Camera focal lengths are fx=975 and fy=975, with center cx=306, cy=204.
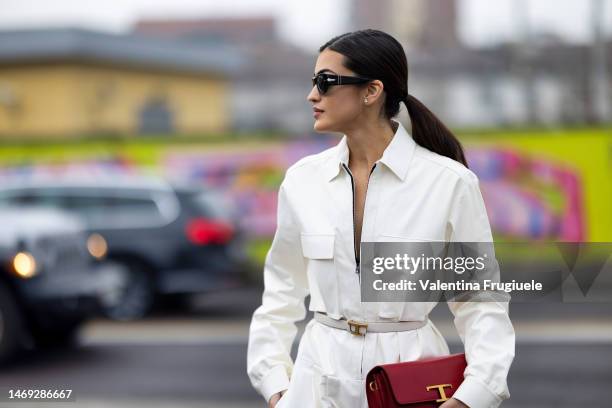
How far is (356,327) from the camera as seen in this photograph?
2.44 meters

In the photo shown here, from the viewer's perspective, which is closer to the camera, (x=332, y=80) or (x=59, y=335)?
(x=332, y=80)

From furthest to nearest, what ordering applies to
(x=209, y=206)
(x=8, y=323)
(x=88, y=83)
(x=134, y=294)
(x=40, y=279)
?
(x=88, y=83) → (x=209, y=206) → (x=134, y=294) → (x=40, y=279) → (x=8, y=323)

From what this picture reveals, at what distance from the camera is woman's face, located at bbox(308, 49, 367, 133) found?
2.50 meters

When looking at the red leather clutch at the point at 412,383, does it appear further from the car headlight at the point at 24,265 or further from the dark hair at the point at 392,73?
the car headlight at the point at 24,265

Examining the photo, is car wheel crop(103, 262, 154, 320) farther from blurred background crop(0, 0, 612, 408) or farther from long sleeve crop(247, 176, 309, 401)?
long sleeve crop(247, 176, 309, 401)

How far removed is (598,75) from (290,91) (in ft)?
37.8

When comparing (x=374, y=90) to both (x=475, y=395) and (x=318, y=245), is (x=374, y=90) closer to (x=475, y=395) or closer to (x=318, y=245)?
(x=318, y=245)

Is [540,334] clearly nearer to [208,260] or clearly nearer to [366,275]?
[208,260]

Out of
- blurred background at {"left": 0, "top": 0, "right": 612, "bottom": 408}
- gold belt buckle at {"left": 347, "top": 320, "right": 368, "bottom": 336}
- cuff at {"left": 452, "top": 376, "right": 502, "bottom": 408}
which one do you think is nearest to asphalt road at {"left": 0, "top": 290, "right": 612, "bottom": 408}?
blurred background at {"left": 0, "top": 0, "right": 612, "bottom": 408}

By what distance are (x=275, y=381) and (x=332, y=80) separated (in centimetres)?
81

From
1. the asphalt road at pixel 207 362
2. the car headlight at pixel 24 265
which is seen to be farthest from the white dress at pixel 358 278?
the car headlight at pixel 24 265

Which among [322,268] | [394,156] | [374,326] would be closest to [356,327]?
[374,326]

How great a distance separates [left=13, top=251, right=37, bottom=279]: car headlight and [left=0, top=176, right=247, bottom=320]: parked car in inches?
126

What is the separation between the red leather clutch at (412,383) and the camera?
2299mm
